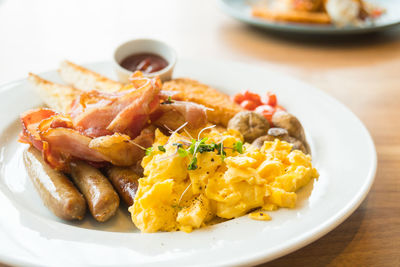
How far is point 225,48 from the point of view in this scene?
4.84 meters

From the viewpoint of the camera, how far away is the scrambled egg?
7.02 feet

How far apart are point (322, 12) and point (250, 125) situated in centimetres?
278

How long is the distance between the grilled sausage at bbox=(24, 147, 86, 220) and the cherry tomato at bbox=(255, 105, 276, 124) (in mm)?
1431

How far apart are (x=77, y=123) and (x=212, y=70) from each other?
4.80 ft

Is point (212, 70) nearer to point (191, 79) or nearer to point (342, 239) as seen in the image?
point (191, 79)

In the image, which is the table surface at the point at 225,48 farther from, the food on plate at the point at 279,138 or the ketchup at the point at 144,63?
the ketchup at the point at 144,63

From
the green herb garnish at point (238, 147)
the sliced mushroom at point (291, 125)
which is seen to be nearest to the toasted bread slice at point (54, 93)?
the green herb garnish at point (238, 147)

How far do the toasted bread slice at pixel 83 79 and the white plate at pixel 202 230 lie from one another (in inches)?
25.2

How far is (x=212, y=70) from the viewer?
3748 millimetres

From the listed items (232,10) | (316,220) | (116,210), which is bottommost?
(116,210)

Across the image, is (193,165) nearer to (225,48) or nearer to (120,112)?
(120,112)

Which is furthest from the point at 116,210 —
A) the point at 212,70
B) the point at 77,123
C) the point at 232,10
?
the point at 232,10

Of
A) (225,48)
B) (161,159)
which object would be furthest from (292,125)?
(225,48)

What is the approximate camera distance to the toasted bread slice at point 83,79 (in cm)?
343
